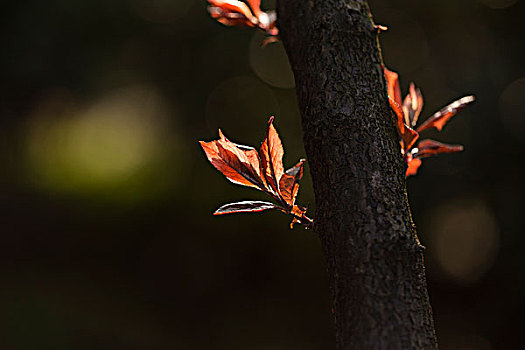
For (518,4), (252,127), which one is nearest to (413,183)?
(252,127)

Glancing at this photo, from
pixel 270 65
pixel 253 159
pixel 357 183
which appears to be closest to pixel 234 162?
pixel 253 159

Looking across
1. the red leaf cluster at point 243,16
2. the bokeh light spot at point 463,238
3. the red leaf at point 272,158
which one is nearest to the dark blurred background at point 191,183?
the bokeh light spot at point 463,238

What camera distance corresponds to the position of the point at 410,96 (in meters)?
0.53

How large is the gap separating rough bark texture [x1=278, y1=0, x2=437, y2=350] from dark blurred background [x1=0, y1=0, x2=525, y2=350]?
7.82 feet

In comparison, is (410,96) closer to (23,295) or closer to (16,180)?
(23,295)

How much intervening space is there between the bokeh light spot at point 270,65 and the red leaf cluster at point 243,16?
2670 millimetres

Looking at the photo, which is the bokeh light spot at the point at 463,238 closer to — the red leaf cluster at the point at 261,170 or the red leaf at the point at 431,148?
the red leaf at the point at 431,148

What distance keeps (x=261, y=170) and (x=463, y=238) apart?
105 inches

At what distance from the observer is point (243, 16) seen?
1.72 ft

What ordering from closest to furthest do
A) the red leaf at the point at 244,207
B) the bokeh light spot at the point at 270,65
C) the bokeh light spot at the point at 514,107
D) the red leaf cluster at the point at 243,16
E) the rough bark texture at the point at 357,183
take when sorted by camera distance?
the rough bark texture at the point at 357,183 < the red leaf at the point at 244,207 < the red leaf cluster at the point at 243,16 < the bokeh light spot at the point at 514,107 < the bokeh light spot at the point at 270,65

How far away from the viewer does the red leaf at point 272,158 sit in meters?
0.41

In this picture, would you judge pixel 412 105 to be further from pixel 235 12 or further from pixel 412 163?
pixel 235 12

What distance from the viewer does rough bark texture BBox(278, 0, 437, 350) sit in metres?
0.30

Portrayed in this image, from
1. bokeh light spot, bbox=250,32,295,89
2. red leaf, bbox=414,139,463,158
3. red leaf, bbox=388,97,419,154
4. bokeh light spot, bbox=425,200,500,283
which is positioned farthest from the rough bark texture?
bokeh light spot, bbox=250,32,295,89
